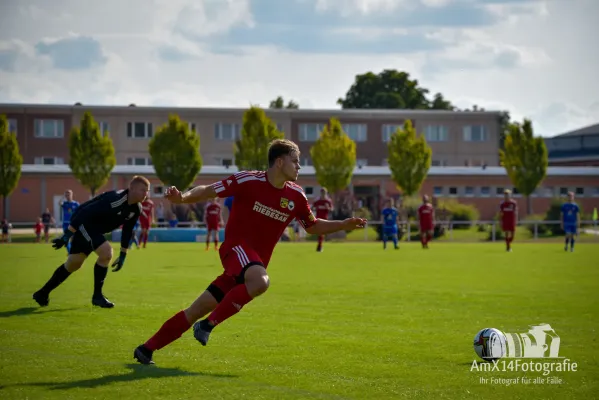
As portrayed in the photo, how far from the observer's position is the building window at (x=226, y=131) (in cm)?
7769

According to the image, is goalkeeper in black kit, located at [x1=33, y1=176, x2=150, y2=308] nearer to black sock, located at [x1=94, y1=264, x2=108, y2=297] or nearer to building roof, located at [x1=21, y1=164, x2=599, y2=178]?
black sock, located at [x1=94, y1=264, x2=108, y2=297]

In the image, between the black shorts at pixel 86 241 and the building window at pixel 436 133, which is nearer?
the black shorts at pixel 86 241

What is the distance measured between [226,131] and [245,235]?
228 ft

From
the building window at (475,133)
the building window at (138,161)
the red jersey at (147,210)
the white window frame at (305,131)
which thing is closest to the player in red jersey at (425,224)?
the red jersey at (147,210)

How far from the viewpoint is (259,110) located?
59.8 meters

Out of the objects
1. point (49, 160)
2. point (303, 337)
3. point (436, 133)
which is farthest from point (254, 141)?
point (303, 337)

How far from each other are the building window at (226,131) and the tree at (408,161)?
62.3 ft

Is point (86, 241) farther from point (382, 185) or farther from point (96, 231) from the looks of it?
point (382, 185)

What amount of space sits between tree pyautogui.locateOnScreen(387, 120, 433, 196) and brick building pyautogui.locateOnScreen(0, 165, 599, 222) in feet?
14.4

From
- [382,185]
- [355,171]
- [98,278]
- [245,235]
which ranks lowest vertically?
[98,278]

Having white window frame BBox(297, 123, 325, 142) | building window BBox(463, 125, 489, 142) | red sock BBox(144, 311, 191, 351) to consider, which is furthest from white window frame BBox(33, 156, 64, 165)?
red sock BBox(144, 311, 191, 351)

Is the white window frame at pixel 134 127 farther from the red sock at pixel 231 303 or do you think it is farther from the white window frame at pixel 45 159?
the red sock at pixel 231 303

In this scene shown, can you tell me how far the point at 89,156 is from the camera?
60.3 m
